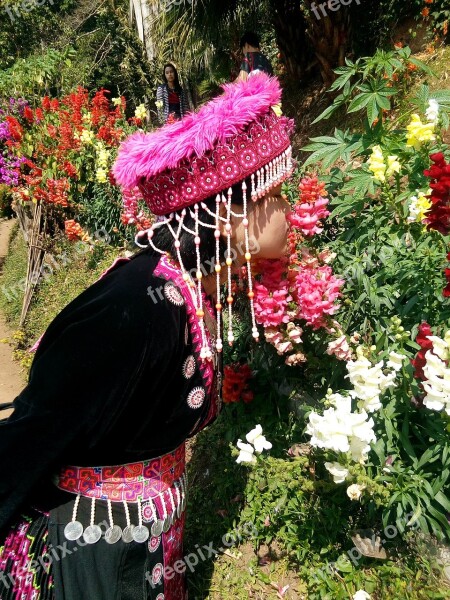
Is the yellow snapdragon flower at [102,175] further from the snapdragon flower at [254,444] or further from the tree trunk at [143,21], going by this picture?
the tree trunk at [143,21]

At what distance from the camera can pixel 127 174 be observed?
132cm

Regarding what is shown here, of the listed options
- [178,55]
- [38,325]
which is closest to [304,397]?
[38,325]

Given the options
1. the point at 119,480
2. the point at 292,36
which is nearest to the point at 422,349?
the point at 119,480

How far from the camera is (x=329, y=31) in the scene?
6066 millimetres

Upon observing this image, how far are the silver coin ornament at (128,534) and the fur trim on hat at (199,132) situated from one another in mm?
909

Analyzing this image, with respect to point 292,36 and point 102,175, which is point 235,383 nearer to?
point 102,175

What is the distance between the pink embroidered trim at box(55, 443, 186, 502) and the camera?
4.42 ft

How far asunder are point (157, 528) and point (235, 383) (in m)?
0.97

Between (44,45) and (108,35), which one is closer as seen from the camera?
(108,35)

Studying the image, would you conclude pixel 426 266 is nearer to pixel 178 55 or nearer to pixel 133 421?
pixel 133 421

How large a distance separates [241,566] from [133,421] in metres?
1.26

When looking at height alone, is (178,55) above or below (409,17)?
above

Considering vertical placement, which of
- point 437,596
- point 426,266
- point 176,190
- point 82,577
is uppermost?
point 176,190

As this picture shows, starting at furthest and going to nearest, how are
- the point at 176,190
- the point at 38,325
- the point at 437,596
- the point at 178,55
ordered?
the point at 178,55, the point at 38,325, the point at 437,596, the point at 176,190
